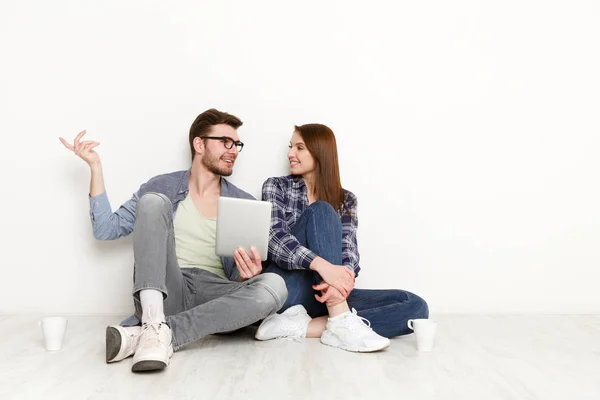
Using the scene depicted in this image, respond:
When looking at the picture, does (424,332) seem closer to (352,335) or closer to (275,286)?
(352,335)

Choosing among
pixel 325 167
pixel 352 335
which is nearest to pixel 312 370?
pixel 352 335

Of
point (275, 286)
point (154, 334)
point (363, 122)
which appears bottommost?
point (154, 334)

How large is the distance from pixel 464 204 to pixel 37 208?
88.2 inches

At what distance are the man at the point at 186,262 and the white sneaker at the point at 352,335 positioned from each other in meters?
0.24

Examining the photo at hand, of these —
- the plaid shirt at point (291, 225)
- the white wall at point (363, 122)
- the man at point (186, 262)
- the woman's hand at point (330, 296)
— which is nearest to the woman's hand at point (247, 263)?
the man at point (186, 262)

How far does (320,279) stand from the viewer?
2.77m

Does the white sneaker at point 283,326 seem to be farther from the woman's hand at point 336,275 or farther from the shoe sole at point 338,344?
the woman's hand at point 336,275

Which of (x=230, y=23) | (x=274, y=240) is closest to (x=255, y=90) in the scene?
(x=230, y=23)

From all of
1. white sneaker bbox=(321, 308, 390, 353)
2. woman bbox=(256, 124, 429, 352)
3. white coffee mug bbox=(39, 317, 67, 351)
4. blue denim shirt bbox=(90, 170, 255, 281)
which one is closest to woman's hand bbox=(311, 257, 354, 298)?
woman bbox=(256, 124, 429, 352)

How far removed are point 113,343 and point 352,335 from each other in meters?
0.91

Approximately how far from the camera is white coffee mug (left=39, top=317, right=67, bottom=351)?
2.56m

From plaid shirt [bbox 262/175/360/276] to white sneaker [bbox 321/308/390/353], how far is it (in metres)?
0.26

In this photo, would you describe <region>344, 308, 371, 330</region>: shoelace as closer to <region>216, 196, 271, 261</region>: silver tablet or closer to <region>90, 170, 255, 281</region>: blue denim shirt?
<region>216, 196, 271, 261</region>: silver tablet

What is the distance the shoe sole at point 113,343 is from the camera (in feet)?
7.63
